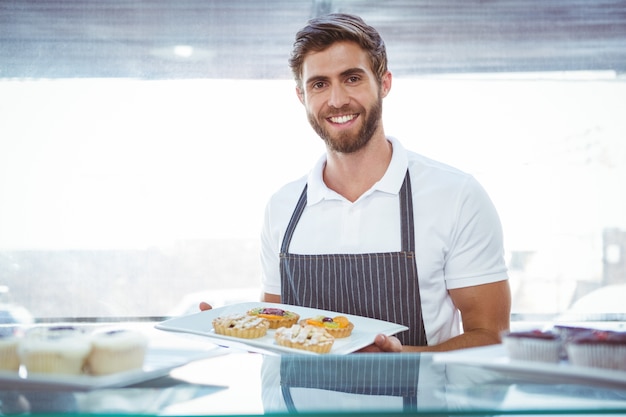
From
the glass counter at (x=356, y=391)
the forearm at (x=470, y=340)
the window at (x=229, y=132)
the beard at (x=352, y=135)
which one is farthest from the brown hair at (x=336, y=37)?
the glass counter at (x=356, y=391)

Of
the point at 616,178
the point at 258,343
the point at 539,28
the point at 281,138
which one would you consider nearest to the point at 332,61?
the point at 258,343

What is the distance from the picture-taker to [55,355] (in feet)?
3.46

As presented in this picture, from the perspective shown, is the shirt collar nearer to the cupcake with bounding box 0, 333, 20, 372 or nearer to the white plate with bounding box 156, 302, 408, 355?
the white plate with bounding box 156, 302, 408, 355

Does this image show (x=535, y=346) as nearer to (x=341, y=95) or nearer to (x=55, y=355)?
(x=55, y=355)

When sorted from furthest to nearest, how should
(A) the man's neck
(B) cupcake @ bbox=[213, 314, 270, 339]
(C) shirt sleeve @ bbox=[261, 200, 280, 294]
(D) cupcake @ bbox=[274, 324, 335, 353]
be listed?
(C) shirt sleeve @ bbox=[261, 200, 280, 294], (A) the man's neck, (B) cupcake @ bbox=[213, 314, 270, 339], (D) cupcake @ bbox=[274, 324, 335, 353]

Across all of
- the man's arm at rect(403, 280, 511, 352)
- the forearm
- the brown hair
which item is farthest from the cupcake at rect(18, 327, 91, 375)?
the brown hair

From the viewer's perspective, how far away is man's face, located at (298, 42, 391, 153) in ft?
7.66

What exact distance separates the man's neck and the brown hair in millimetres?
256

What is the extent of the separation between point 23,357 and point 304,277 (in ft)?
4.53

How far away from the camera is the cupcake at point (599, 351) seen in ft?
3.33

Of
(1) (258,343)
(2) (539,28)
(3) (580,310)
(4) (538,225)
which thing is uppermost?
(2) (539,28)

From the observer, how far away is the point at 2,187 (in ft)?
12.3

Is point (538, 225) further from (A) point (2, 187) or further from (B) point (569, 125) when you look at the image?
(A) point (2, 187)

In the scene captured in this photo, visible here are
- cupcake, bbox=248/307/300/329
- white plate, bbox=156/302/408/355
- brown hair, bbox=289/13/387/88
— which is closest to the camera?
white plate, bbox=156/302/408/355
